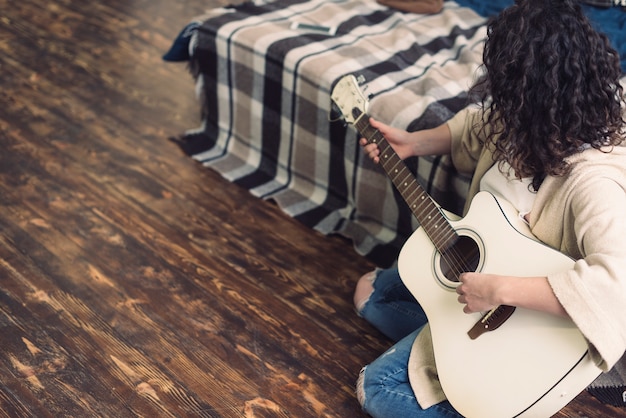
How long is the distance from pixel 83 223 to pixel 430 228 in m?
1.00

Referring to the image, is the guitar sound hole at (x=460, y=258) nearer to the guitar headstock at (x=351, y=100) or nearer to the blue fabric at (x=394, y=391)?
the blue fabric at (x=394, y=391)

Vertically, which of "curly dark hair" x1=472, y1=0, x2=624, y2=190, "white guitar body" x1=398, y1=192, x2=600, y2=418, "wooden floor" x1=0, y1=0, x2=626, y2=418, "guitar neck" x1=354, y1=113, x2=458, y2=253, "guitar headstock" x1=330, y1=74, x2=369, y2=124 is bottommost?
"wooden floor" x1=0, y1=0, x2=626, y2=418

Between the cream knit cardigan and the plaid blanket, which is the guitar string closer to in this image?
the cream knit cardigan

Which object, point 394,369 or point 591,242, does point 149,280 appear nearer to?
point 394,369

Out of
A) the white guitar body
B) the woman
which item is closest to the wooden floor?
the white guitar body

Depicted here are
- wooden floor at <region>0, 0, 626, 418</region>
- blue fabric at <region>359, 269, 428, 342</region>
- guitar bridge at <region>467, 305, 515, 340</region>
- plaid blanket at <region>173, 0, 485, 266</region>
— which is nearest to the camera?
guitar bridge at <region>467, 305, 515, 340</region>

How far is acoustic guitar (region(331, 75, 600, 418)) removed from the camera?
48.8 inches

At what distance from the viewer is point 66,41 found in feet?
10.2

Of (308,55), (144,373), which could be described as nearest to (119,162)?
(308,55)

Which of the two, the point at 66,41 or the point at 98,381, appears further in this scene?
the point at 66,41

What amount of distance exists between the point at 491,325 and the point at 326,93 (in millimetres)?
934

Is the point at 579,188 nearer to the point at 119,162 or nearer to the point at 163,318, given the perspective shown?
the point at 163,318

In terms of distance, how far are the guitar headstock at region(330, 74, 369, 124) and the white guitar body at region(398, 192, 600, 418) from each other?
1.12 feet

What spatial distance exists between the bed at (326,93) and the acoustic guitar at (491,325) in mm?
396
